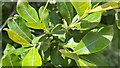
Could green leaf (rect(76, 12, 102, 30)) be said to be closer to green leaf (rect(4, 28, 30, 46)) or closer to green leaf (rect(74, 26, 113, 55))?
green leaf (rect(74, 26, 113, 55))

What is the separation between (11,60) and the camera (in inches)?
33.2

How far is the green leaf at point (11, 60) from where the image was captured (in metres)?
0.83

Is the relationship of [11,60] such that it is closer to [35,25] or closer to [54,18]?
[35,25]

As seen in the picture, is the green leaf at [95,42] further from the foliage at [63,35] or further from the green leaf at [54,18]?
the green leaf at [54,18]

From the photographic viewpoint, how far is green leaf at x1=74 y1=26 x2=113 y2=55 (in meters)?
0.87

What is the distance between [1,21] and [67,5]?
322mm

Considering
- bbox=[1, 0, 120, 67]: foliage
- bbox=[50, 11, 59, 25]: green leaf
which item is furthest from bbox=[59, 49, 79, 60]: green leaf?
bbox=[50, 11, 59, 25]: green leaf

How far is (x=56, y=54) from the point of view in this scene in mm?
979

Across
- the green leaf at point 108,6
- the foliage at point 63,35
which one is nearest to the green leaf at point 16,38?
the foliage at point 63,35

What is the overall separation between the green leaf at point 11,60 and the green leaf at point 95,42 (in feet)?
0.55

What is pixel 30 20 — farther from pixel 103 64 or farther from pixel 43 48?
pixel 103 64

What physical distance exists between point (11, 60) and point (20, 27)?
13cm

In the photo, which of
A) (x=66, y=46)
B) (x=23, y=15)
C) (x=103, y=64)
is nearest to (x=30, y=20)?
(x=23, y=15)

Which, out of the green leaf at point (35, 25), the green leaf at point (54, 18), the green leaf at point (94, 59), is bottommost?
the green leaf at point (94, 59)
